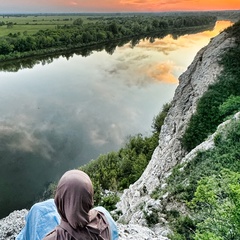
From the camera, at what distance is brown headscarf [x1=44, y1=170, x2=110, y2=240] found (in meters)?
2.01

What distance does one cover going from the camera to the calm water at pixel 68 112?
58.7 feet

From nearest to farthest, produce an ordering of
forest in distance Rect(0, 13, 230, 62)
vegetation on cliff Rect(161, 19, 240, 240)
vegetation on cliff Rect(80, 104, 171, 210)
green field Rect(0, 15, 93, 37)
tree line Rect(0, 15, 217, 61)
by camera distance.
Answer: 1. vegetation on cliff Rect(161, 19, 240, 240)
2. vegetation on cliff Rect(80, 104, 171, 210)
3. tree line Rect(0, 15, 217, 61)
4. forest in distance Rect(0, 13, 230, 62)
5. green field Rect(0, 15, 93, 37)

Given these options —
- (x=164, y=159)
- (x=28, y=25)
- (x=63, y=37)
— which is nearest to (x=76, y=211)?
(x=164, y=159)

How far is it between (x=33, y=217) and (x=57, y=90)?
2942cm

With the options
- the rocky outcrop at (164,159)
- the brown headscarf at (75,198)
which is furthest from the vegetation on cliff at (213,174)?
the brown headscarf at (75,198)

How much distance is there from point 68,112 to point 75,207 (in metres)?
A: 24.1

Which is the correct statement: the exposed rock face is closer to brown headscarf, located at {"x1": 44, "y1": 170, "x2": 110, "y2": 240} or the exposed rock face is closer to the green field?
brown headscarf, located at {"x1": 44, "y1": 170, "x2": 110, "y2": 240}

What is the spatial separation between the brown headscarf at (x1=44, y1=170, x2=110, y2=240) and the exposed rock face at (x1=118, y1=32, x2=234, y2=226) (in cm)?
520

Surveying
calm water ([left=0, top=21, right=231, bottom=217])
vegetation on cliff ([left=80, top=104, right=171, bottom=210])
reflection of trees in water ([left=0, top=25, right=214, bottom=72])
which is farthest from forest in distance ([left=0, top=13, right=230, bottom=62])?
vegetation on cliff ([left=80, top=104, right=171, bottom=210])

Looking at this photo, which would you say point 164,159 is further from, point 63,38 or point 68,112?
point 63,38

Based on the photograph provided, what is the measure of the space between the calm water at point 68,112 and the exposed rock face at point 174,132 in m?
5.86

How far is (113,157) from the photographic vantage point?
17.7 meters

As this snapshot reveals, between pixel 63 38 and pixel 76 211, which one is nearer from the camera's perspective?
pixel 76 211

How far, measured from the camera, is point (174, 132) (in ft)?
49.7
